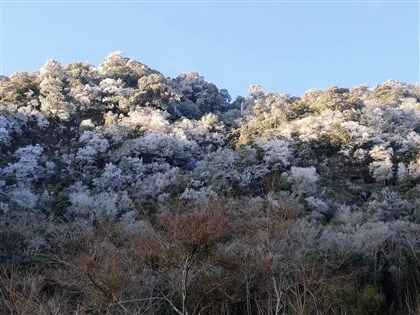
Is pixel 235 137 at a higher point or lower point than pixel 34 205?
higher

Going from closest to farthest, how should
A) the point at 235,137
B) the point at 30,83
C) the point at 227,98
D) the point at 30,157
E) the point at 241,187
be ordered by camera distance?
the point at 241,187, the point at 30,157, the point at 235,137, the point at 30,83, the point at 227,98

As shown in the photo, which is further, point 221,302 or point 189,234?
point 221,302

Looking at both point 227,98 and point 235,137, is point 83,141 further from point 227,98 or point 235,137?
point 227,98

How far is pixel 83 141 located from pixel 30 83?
29.9 feet

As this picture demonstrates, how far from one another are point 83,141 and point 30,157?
11.5ft

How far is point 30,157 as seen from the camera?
27.6m

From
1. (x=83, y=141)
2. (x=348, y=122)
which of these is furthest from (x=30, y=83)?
(x=348, y=122)

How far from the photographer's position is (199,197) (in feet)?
71.7

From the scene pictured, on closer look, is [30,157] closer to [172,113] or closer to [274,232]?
[172,113]

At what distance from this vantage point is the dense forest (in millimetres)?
11742

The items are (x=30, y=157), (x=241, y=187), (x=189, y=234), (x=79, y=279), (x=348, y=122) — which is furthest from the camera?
(x=348, y=122)

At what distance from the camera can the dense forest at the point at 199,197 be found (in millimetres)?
11742

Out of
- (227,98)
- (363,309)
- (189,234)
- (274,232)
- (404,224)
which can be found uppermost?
(227,98)

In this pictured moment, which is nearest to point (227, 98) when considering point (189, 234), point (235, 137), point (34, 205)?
point (235, 137)
